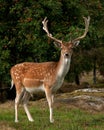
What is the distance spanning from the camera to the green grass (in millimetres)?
12498

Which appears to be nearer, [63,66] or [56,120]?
[63,66]

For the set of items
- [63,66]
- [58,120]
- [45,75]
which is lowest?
[58,120]

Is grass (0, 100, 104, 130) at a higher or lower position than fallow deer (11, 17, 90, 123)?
lower

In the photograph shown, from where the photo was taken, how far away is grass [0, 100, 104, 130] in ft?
40.9

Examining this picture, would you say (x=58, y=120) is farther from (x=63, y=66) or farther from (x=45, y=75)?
(x=63, y=66)

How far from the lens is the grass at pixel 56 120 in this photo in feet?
40.9

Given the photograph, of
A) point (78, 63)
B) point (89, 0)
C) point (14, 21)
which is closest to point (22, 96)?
point (14, 21)

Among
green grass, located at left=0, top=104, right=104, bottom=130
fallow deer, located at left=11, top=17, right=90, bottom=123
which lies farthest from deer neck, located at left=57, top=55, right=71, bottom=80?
green grass, located at left=0, top=104, right=104, bottom=130

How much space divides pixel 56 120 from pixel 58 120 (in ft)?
0.25

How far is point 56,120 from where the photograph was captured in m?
14.1

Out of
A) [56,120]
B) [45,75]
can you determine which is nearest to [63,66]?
[45,75]

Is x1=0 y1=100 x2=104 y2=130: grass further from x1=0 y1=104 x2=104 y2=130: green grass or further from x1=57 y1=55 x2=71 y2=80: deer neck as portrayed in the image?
x1=57 y1=55 x2=71 y2=80: deer neck

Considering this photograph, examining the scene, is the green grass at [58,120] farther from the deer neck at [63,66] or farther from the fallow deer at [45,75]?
the deer neck at [63,66]

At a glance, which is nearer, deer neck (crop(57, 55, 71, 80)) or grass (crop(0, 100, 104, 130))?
grass (crop(0, 100, 104, 130))
